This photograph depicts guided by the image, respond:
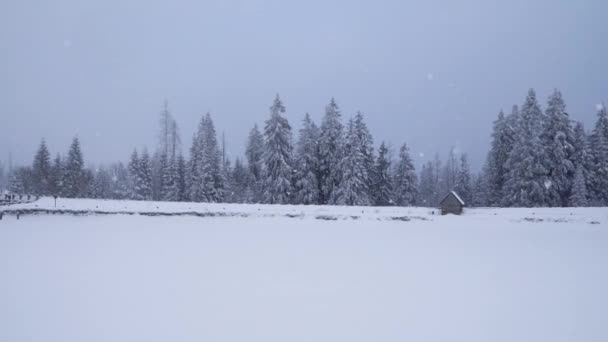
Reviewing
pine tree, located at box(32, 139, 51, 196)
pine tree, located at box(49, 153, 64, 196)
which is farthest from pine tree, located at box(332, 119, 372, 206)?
pine tree, located at box(32, 139, 51, 196)

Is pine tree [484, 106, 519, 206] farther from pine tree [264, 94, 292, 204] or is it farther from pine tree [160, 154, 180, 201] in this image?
pine tree [160, 154, 180, 201]

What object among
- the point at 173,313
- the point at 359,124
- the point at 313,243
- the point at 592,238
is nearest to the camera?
the point at 173,313

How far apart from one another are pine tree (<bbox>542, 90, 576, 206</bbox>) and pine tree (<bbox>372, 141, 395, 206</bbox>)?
16768 millimetres

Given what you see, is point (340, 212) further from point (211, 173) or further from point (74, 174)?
point (74, 174)

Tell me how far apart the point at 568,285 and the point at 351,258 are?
17.0ft

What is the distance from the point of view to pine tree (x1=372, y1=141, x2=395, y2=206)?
150 ft

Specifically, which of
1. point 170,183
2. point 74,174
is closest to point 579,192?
point 170,183

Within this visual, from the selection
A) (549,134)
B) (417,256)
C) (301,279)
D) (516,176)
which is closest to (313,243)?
(417,256)

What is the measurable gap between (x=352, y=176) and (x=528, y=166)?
18.5 m

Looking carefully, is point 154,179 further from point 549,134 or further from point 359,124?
point 549,134

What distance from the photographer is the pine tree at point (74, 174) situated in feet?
170

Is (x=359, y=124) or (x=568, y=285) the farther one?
(x=359, y=124)

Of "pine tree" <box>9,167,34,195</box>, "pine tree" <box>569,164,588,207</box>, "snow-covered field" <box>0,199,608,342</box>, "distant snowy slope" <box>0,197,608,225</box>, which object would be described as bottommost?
"snow-covered field" <box>0,199,608,342</box>

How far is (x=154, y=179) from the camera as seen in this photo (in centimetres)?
6309
